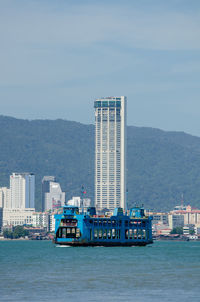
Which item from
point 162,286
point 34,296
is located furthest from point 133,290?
point 34,296

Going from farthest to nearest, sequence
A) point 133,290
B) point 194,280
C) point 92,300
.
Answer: point 194,280 < point 133,290 < point 92,300

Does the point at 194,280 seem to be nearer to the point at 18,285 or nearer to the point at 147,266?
the point at 18,285

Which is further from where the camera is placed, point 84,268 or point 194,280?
point 84,268

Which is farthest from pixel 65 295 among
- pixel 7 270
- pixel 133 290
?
pixel 7 270

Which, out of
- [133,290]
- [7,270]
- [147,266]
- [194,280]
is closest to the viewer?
[133,290]

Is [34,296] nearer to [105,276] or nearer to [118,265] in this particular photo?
[105,276]

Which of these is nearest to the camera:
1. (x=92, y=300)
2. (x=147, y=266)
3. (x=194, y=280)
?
(x=92, y=300)

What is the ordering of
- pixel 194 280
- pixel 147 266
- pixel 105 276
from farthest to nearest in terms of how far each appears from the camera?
pixel 147 266 → pixel 105 276 → pixel 194 280

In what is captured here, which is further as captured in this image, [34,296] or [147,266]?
[147,266]
